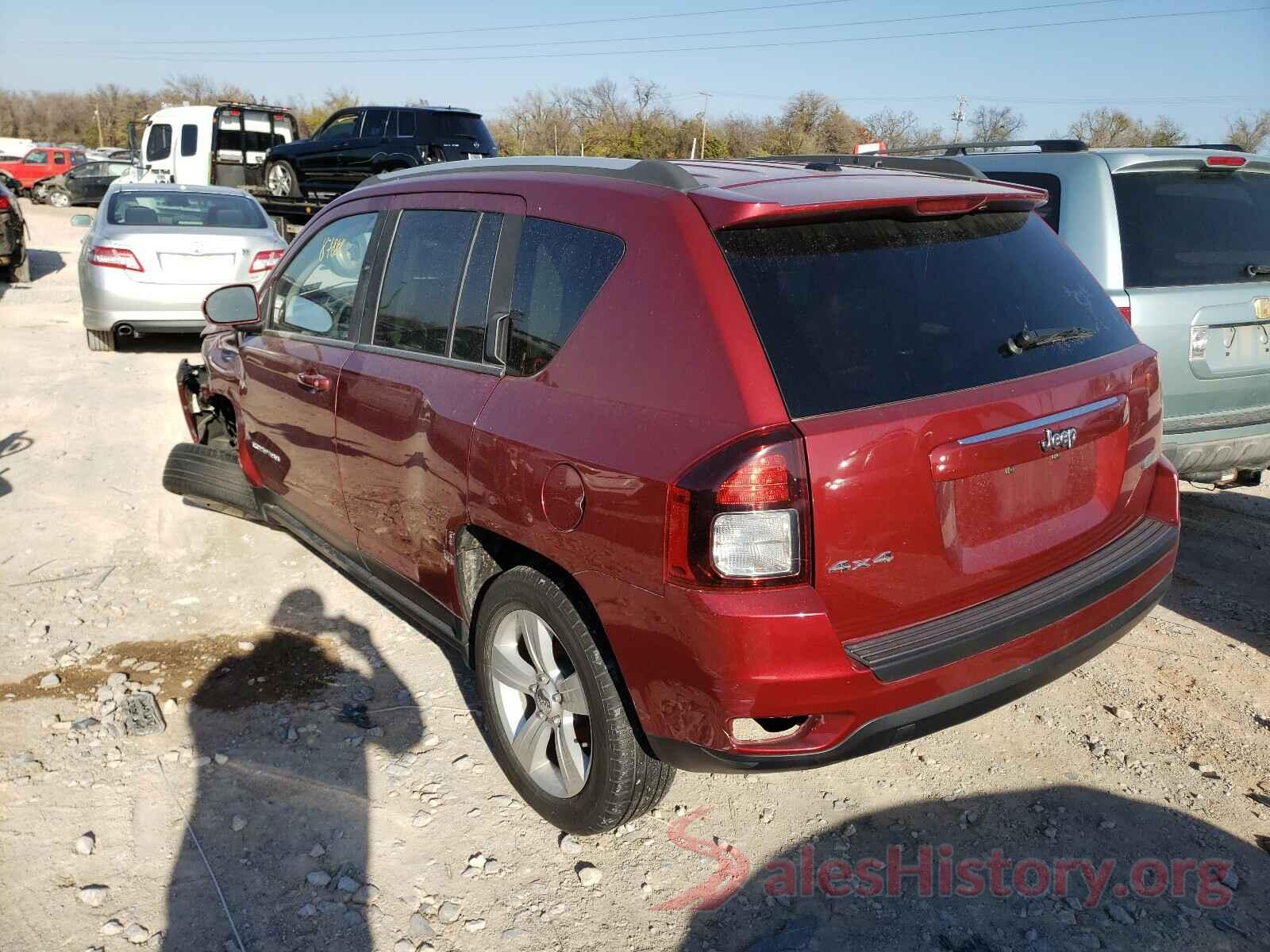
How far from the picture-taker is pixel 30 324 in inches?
469

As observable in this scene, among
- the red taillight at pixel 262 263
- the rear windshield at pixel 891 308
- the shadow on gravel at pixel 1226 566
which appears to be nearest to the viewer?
the rear windshield at pixel 891 308

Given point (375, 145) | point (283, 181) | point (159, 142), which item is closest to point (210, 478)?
point (375, 145)

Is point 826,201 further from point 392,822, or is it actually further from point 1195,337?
point 1195,337

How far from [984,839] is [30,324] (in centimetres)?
1244

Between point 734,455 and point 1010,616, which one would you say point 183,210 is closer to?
point 734,455

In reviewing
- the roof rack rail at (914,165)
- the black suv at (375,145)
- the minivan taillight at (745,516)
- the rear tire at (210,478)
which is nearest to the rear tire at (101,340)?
the rear tire at (210,478)

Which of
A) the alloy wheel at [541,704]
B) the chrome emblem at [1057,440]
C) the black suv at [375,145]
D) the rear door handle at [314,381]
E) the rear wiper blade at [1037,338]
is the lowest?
the alloy wheel at [541,704]

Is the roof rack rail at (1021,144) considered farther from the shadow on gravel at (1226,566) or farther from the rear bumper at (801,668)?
the rear bumper at (801,668)

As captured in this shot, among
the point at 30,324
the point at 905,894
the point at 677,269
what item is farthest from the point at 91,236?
the point at 905,894

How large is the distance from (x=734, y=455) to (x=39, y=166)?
3854 centimetres

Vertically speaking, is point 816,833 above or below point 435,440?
below

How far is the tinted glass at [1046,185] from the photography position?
4.70 meters

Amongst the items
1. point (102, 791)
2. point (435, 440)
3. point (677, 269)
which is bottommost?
point (102, 791)

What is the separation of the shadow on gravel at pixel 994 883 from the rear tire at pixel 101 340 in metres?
9.31
